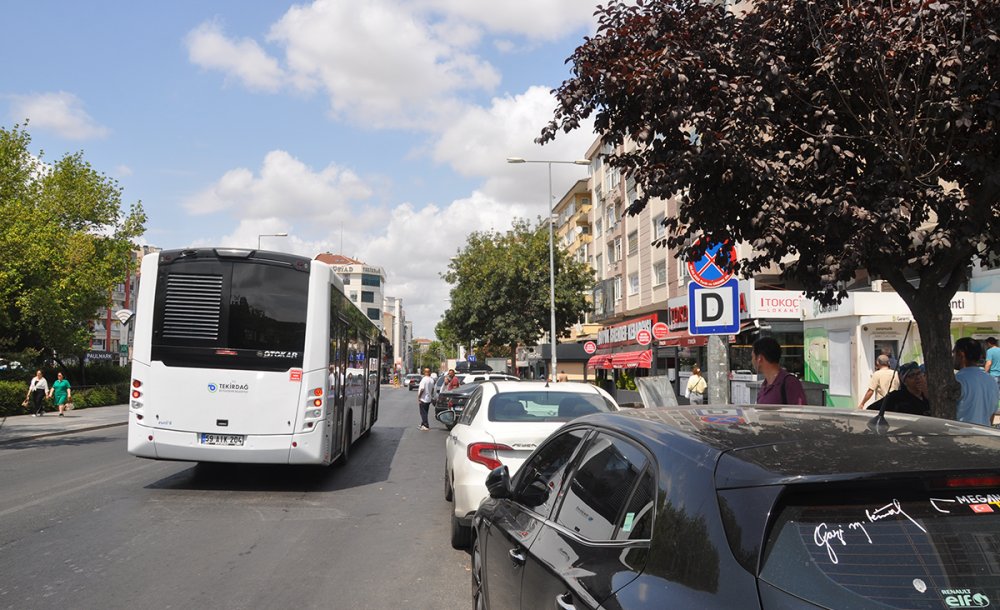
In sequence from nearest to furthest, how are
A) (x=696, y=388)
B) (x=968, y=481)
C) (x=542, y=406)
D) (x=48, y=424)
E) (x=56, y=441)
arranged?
1. (x=968, y=481)
2. (x=542, y=406)
3. (x=56, y=441)
4. (x=696, y=388)
5. (x=48, y=424)

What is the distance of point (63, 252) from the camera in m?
33.7

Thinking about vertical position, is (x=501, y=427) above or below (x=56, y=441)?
above

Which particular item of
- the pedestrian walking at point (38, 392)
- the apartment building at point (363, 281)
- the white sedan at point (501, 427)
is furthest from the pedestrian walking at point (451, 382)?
the apartment building at point (363, 281)

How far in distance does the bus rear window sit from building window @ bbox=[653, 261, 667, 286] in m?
29.8

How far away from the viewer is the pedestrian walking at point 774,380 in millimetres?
6238

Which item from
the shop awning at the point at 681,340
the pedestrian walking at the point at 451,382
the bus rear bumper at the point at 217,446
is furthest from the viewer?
the pedestrian walking at the point at 451,382

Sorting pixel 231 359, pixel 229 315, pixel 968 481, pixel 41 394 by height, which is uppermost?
pixel 229 315

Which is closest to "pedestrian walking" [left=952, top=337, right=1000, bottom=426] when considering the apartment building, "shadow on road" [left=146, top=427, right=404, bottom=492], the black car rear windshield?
the black car rear windshield

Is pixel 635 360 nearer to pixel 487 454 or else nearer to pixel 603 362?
pixel 603 362

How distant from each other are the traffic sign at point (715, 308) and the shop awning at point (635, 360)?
17697 millimetres

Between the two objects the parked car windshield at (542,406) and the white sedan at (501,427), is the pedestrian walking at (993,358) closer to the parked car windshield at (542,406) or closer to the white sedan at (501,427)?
the white sedan at (501,427)

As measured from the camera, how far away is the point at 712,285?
26.2 feet

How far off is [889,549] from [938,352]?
4.41m

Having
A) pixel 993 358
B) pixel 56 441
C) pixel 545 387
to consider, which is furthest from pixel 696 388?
pixel 56 441
